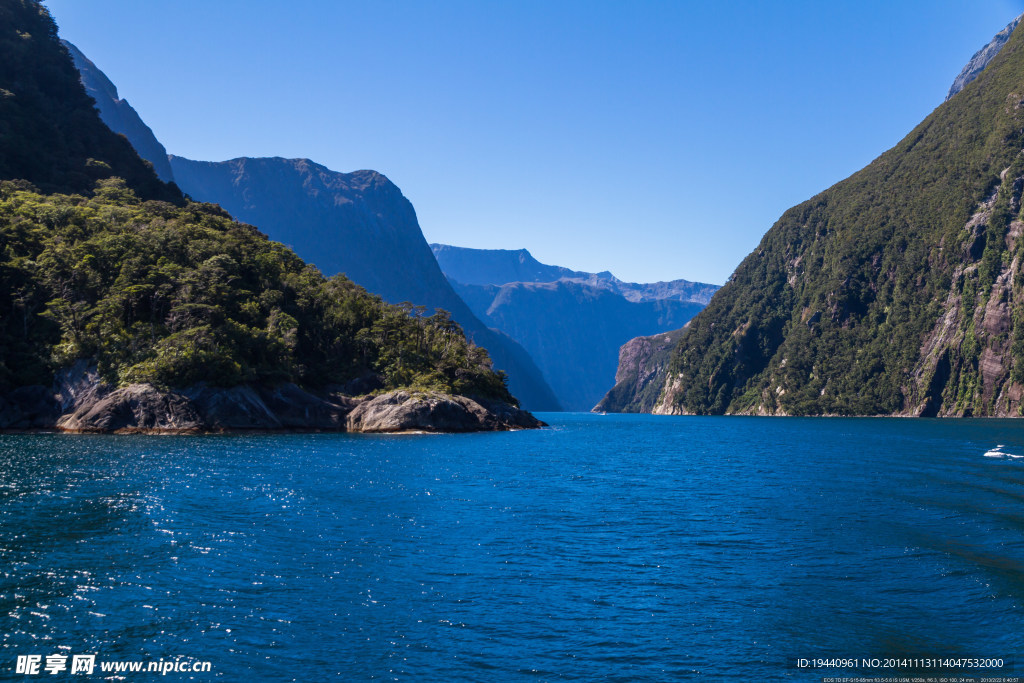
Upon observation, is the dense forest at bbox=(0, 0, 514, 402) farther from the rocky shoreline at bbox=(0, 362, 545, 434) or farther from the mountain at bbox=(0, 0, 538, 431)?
the rocky shoreline at bbox=(0, 362, 545, 434)

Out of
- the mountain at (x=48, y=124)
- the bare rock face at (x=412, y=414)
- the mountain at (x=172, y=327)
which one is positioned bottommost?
the bare rock face at (x=412, y=414)

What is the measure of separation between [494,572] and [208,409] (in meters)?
82.7

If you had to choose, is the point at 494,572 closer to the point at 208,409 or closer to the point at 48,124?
the point at 208,409

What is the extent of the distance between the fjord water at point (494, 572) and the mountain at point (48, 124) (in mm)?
114423

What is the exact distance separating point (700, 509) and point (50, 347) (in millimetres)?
96717

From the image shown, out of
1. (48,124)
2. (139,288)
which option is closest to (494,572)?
(139,288)

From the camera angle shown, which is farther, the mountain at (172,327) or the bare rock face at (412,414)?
the bare rock face at (412,414)

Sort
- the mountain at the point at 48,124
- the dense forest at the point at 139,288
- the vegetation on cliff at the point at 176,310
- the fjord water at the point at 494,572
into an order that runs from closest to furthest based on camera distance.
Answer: the fjord water at the point at 494,572 < the vegetation on cliff at the point at 176,310 < the dense forest at the point at 139,288 < the mountain at the point at 48,124

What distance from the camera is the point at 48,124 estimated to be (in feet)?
504

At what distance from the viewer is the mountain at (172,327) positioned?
97.1 metres

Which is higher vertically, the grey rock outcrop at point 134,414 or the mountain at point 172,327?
the mountain at point 172,327

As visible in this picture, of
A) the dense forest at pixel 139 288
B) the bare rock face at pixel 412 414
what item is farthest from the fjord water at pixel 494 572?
the bare rock face at pixel 412 414

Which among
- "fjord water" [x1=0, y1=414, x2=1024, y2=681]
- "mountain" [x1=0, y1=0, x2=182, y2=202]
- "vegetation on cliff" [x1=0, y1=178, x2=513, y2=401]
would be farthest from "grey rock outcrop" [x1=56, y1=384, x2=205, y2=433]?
"mountain" [x1=0, y1=0, x2=182, y2=202]

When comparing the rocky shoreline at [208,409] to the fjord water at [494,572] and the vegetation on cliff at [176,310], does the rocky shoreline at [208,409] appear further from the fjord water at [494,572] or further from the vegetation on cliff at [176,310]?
the fjord water at [494,572]
